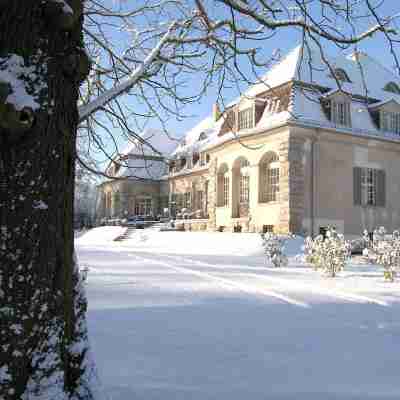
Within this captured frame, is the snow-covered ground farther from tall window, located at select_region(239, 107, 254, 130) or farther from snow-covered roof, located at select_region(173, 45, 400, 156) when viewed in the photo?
tall window, located at select_region(239, 107, 254, 130)

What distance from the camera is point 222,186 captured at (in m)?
24.7

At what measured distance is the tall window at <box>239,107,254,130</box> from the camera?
22062 mm

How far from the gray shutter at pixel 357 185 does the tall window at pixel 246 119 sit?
5344 mm

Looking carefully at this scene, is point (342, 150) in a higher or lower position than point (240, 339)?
higher

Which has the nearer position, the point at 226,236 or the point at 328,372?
the point at 328,372

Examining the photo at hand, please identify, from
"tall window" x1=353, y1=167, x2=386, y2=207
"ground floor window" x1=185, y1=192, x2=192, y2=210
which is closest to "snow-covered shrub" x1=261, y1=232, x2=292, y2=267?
"tall window" x1=353, y1=167, x2=386, y2=207

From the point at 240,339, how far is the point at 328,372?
100 centimetres

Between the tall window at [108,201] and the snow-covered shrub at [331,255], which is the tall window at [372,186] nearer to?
the snow-covered shrub at [331,255]

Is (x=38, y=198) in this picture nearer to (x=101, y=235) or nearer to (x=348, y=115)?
(x=348, y=115)

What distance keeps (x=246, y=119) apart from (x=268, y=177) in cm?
314

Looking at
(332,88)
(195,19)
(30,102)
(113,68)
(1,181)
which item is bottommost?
(1,181)

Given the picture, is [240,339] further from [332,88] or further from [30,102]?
[332,88]

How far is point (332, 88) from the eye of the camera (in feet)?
73.4

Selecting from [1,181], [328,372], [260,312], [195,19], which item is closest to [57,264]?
[1,181]
